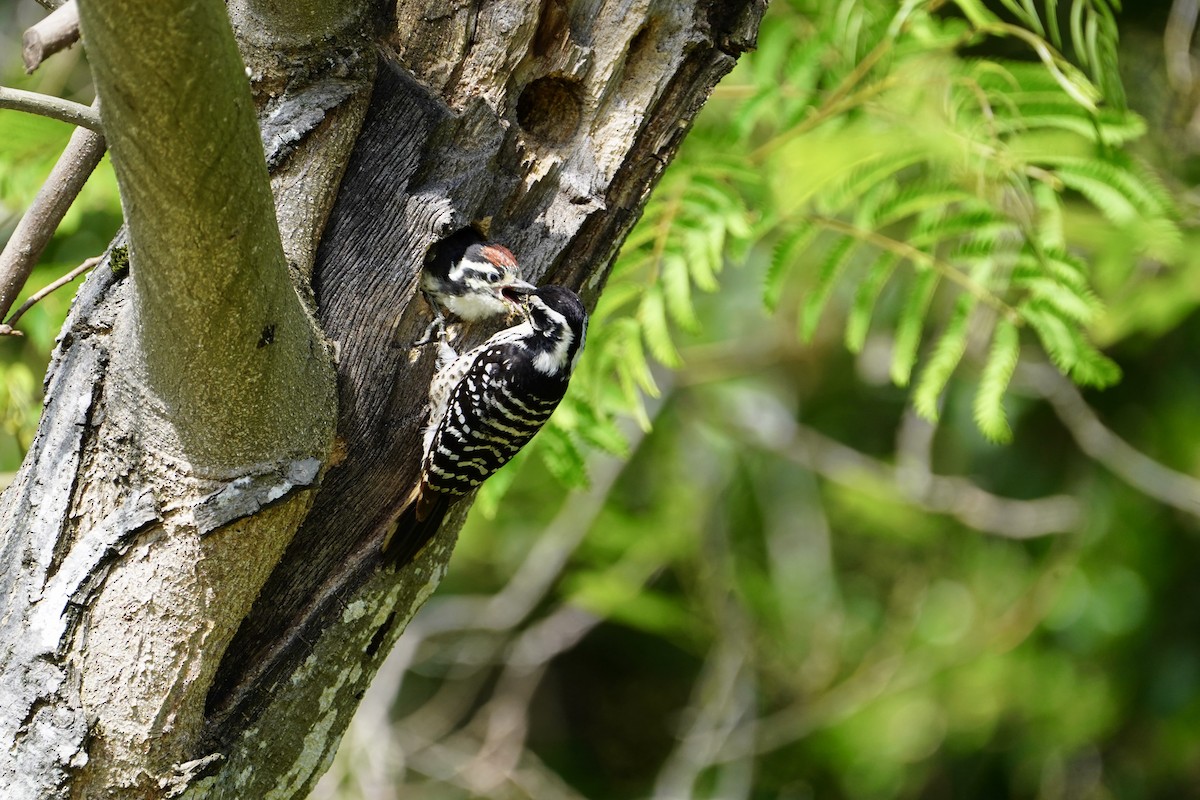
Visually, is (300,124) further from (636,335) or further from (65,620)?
(636,335)

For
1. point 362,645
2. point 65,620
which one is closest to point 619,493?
point 362,645

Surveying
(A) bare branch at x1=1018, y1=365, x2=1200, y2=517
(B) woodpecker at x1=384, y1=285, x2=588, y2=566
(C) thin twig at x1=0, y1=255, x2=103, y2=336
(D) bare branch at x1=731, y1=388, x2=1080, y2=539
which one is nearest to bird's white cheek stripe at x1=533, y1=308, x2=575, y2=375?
(B) woodpecker at x1=384, y1=285, x2=588, y2=566

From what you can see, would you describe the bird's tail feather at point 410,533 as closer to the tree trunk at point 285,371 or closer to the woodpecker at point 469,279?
the tree trunk at point 285,371

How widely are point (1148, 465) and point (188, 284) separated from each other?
5.96 meters

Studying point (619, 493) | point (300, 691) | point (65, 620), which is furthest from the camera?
point (619, 493)

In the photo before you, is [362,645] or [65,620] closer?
[65,620]

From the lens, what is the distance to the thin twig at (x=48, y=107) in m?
2.11

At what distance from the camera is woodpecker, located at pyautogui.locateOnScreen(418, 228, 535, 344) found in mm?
3205

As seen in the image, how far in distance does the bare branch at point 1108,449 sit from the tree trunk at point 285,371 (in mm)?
4475

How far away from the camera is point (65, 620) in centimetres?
233

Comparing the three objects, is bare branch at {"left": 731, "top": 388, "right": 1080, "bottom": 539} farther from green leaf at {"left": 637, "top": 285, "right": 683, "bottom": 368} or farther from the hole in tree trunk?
the hole in tree trunk

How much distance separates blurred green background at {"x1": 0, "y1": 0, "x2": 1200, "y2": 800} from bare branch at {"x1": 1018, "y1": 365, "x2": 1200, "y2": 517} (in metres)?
0.02

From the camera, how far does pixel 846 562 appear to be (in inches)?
336

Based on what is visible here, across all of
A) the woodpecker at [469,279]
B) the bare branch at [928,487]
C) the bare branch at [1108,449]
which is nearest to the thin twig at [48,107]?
the woodpecker at [469,279]
